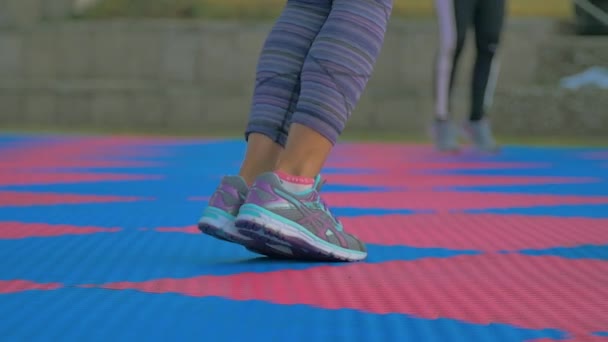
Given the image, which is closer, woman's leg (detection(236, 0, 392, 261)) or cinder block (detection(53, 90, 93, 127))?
woman's leg (detection(236, 0, 392, 261))

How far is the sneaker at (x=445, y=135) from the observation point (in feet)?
13.3

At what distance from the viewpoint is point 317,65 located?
4.55 feet

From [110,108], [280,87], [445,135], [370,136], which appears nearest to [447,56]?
[445,135]

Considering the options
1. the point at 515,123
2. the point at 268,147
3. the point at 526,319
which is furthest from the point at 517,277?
the point at 515,123

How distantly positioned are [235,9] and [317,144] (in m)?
5.75

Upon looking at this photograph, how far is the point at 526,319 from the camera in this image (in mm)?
1040

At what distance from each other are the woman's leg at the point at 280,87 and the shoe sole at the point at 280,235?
0.41 ft

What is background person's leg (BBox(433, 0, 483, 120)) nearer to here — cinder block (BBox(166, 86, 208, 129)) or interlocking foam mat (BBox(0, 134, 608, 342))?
interlocking foam mat (BBox(0, 134, 608, 342))

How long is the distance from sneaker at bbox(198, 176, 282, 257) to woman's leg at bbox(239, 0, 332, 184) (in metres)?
0.03

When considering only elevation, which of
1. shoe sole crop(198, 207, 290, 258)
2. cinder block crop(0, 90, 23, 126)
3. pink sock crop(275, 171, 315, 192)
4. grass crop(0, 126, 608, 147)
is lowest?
cinder block crop(0, 90, 23, 126)

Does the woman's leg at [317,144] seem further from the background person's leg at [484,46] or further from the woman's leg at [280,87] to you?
the background person's leg at [484,46]

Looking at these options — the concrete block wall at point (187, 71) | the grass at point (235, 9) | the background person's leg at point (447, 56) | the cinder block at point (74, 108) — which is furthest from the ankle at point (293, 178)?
the grass at point (235, 9)

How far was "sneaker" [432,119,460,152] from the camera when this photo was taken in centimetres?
406

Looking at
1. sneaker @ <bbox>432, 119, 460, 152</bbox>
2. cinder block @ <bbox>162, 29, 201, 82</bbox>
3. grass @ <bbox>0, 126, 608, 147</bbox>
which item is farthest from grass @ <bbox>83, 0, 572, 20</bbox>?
sneaker @ <bbox>432, 119, 460, 152</bbox>
